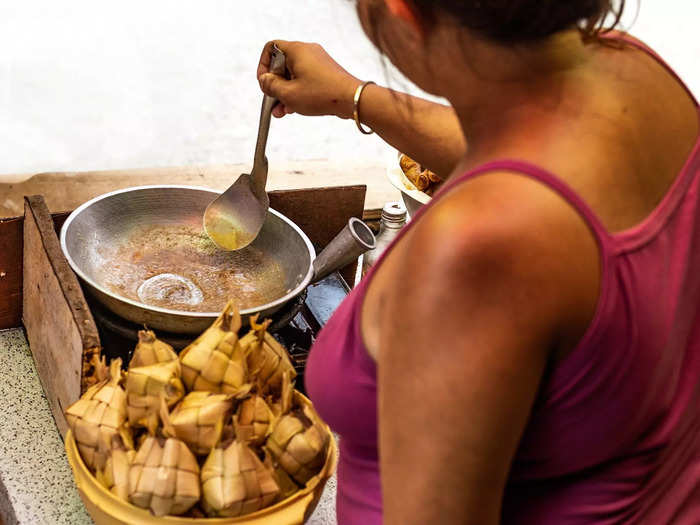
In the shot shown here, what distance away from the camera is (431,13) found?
688 mm

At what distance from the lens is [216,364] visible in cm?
112

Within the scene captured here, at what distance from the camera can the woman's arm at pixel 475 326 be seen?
2.05 ft

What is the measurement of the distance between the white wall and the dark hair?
1.89 meters

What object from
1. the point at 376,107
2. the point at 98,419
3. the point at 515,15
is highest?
the point at 515,15

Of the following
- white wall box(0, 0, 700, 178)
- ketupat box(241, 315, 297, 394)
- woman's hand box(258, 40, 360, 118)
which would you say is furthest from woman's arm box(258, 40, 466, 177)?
white wall box(0, 0, 700, 178)

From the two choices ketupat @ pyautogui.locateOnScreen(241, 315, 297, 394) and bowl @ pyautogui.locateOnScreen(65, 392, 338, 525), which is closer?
bowl @ pyautogui.locateOnScreen(65, 392, 338, 525)

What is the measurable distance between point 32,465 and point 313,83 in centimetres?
74

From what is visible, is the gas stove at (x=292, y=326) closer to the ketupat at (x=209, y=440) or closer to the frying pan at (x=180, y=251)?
the frying pan at (x=180, y=251)

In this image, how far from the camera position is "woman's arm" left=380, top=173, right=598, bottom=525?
626 mm

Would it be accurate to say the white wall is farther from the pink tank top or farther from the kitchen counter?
the pink tank top

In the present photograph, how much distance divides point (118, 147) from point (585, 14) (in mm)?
2350

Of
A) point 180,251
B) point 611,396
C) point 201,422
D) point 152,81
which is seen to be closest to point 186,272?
point 180,251

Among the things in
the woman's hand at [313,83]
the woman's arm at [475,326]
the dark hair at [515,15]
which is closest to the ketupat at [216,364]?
the woman's hand at [313,83]

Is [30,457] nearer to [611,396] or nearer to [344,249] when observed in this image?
[344,249]
